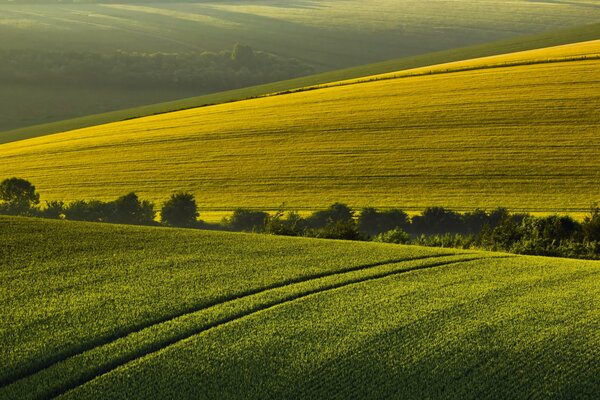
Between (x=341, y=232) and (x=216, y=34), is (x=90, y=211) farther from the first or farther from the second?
(x=216, y=34)

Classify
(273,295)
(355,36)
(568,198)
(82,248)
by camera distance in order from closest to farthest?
(273,295) → (82,248) → (568,198) → (355,36)

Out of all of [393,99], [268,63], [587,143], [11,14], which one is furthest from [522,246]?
[11,14]

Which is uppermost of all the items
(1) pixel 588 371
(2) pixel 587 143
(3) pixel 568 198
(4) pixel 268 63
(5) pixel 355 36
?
(5) pixel 355 36

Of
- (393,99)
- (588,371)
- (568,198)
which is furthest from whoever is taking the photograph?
(393,99)

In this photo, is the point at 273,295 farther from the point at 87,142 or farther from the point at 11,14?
the point at 11,14

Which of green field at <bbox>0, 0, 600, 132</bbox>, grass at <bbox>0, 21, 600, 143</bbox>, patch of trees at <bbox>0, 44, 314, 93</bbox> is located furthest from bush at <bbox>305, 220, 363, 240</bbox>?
patch of trees at <bbox>0, 44, 314, 93</bbox>

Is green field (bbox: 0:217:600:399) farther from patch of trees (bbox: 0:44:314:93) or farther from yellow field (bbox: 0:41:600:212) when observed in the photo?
patch of trees (bbox: 0:44:314:93)
